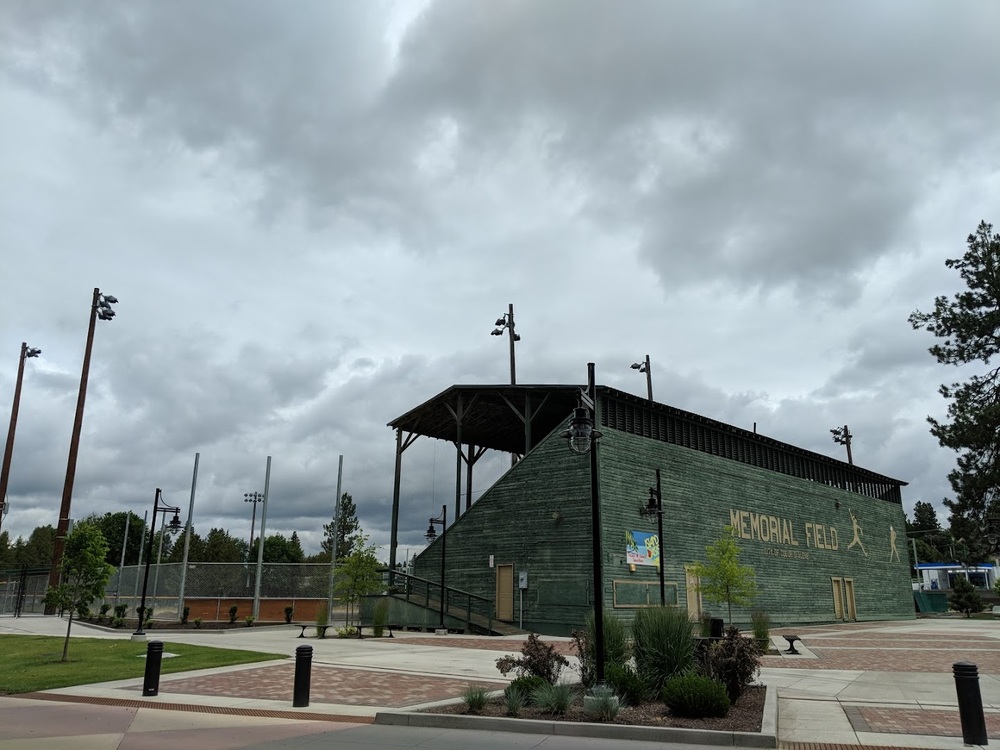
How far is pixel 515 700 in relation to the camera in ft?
35.5

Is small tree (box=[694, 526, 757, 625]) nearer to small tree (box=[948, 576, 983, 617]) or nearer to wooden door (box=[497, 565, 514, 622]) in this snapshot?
wooden door (box=[497, 565, 514, 622])

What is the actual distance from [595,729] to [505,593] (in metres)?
21.4

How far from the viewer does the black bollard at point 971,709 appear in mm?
8969

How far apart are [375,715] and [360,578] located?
1715 centimetres

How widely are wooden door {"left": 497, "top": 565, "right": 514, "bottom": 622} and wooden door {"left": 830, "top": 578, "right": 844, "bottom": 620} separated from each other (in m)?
21.3

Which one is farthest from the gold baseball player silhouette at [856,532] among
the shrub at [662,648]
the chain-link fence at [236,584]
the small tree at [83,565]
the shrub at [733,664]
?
the small tree at [83,565]

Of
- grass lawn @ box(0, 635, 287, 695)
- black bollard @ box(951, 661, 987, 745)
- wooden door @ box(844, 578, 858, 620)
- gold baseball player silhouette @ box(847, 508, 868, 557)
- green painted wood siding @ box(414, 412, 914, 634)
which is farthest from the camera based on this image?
gold baseball player silhouette @ box(847, 508, 868, 557)

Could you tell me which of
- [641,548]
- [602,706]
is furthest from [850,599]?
[602,706]

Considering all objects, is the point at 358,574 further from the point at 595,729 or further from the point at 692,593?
the point at 595,729

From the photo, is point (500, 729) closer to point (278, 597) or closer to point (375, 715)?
point (375, 715)

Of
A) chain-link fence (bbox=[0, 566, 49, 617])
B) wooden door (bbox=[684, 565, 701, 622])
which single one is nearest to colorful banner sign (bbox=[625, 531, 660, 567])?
wooden door (bbox=[684, 565, 701, 622])

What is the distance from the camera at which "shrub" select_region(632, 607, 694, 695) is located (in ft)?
40.1

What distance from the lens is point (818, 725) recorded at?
10.5 m

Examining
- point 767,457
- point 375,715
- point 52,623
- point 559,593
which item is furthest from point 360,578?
point 767,457
